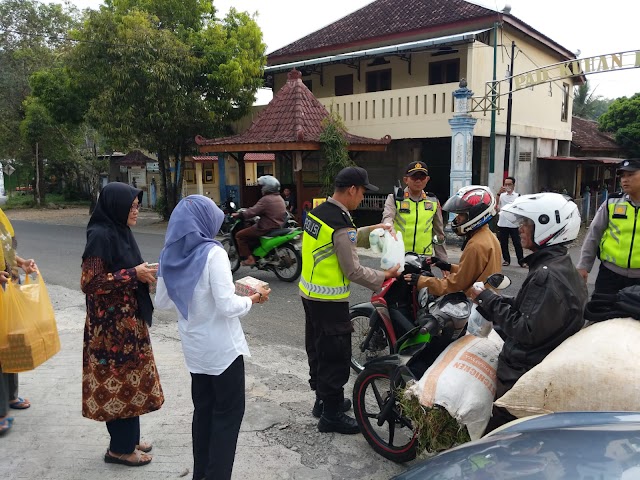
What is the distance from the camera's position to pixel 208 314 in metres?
2.67

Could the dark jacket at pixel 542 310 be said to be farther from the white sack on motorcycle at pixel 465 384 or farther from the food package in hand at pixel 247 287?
the food package in hand at pixel 247 287

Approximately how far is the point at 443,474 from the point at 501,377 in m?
1.11

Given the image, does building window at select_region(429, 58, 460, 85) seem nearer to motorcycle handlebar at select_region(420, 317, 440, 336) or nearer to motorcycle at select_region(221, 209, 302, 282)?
→ motorcycle at select_region(221, 209, 302, 282)

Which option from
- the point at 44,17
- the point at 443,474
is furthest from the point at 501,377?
A: the point at 44,17

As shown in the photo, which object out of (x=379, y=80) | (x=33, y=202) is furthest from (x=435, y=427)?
(x=33, y=202)

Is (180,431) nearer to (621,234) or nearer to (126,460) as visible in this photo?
(126,460)

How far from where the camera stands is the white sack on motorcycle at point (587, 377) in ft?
6.71

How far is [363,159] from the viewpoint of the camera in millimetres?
17797

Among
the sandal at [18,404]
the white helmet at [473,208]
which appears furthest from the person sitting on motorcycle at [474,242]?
the sandal at [18,404]

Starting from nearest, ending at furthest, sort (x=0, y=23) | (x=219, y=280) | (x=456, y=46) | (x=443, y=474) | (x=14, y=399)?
(x=443, y=474) < (x=219, y=280) < (x=14, y=399) < (x=456, y=46) < (x=0, y=23)

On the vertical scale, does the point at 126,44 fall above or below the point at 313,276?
above

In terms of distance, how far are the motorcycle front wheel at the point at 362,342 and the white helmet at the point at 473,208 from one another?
3.94 ft

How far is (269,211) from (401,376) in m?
5.48

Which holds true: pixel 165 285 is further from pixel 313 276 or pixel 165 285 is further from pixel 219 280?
pixel 313 276
